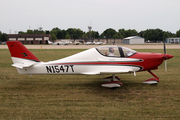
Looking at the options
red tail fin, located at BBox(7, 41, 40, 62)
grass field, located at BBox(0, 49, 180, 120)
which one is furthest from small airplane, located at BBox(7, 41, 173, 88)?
grass field, located at BBox(0, 49, 180, 120)

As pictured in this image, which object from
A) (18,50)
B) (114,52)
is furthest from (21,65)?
(114,52)

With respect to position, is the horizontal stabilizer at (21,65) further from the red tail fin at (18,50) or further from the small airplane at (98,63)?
the red tail fin at (18,50)

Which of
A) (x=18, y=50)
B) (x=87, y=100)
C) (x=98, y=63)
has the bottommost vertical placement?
(x=87, y=100)

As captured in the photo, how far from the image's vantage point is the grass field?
18.0 feet

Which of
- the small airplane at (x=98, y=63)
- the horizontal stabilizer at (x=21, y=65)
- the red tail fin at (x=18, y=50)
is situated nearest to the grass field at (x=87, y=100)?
the small airplane at (x=98, y=63)

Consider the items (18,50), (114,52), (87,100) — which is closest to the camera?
(87,100)

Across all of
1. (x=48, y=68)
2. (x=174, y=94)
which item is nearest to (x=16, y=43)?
(x=48, y=68)

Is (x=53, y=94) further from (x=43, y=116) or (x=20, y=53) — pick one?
(x=20, y=53)

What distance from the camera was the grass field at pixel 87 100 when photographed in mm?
5500

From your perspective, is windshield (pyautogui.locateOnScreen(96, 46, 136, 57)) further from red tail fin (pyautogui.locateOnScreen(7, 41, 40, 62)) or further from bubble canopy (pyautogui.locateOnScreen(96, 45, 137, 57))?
red tail fin (pyautogui.locateOnScreen(7, 41, 40, 62))

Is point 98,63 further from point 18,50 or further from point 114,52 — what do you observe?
point 18,50

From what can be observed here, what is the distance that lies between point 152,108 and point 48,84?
18.0 feet

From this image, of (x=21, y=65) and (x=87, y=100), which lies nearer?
(x=87, y=100)

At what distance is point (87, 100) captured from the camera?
267 inches
